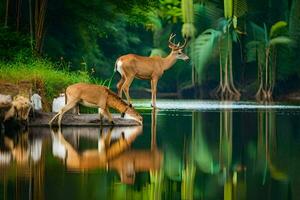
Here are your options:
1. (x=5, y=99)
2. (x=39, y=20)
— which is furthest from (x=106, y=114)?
(x=39, y=20)

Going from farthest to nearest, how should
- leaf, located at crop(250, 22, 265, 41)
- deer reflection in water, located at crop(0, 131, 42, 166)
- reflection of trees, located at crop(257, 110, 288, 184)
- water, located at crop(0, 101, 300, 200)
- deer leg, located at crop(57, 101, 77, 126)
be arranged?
1. leaf, located at crop(250, 22, 265, 41)
2. deer leg, located at crop(57, 101, 77, 126)
3. deer reflection in water, located at crop(0, 131, 42, 166)
4. reflection of trees, located at crop(257, 110, 288, 184)
5. water, located at crop(0, 101, 300, 200)

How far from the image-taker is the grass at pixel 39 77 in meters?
19.0

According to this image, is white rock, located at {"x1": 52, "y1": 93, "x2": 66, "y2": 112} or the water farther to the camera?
white rock, located at {"x1": 52, "y1": 93, "x2": 66, "y2": 112}

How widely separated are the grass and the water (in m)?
2.13

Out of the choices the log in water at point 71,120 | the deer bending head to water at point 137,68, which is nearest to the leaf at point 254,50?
the deer bending head to water at point 137,68

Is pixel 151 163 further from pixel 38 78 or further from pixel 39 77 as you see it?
pixel 39 77

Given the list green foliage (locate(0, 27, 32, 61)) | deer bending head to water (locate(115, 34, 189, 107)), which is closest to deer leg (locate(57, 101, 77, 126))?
green foliage (locate(0, 27, 32, 61))

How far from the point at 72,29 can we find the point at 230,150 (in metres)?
18.3

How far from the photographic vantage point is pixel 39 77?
19.5m

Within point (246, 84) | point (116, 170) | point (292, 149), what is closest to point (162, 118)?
point (292, 149)

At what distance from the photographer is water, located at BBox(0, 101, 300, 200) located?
8352 millimetres

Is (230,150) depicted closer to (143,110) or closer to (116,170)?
(116,170)

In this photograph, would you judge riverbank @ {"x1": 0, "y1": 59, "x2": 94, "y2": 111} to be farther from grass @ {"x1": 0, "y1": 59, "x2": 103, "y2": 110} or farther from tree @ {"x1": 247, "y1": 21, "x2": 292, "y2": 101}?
tree @ {"x1": 247, "y1": 21, "x2": 292, "y2": 101}

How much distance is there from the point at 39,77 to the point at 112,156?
26.8 ft
